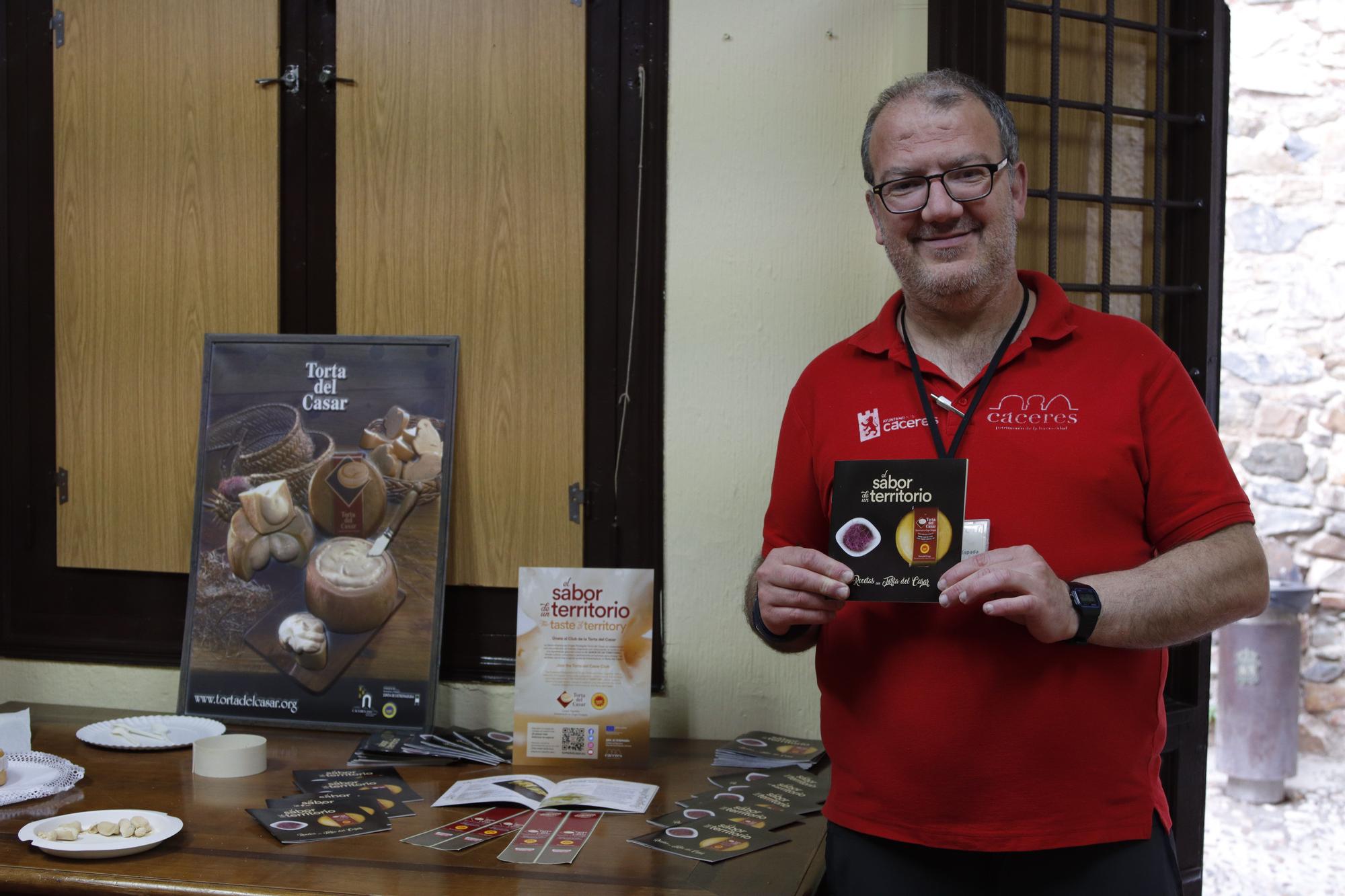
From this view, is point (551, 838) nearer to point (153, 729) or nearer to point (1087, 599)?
point (1087, 599)

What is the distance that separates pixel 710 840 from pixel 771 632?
15.6 inches

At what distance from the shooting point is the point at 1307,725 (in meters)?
5.19

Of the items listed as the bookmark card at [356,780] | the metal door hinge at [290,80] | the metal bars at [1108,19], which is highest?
the metal bars at [1108,19]

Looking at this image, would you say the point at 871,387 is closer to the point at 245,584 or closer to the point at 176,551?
the point at 245,584

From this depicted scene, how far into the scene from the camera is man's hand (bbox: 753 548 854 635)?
4.87 feet

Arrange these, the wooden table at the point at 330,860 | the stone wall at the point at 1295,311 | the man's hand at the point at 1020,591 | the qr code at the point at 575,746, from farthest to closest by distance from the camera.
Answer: the stone wall at the point at 1295,311 → the qr code at the point at 575,746 → the wooden table at the point at 330,860 → the man's hand at the point at 1020,591

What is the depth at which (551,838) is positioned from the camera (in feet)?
5.83

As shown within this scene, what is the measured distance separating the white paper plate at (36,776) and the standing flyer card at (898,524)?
1.43 m

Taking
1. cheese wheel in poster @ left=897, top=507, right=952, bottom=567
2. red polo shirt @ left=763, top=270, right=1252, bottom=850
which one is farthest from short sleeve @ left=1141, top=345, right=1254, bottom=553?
cheese wheel in poster @ left=897, top=507, right=952, bottom=567

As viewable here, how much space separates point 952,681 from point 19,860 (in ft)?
4.53

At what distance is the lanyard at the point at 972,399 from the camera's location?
1519mm

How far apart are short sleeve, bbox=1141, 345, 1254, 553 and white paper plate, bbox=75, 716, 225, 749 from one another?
69.3 inches

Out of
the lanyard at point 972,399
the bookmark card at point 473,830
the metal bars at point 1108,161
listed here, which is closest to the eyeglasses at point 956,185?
the lanyard at point 972,399

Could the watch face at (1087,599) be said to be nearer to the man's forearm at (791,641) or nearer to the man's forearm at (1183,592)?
the man's forearm at (1183,592)
